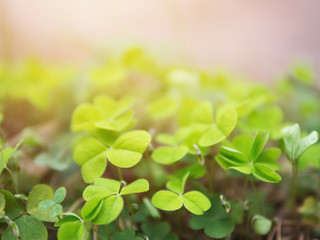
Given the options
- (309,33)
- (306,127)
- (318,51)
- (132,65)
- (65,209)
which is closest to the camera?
(65,209)

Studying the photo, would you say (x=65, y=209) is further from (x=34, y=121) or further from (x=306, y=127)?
(x=306, y=127)

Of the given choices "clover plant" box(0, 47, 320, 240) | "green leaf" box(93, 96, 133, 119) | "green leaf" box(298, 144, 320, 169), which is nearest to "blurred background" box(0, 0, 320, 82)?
"clover plant" box(0, 47, 320, 240)

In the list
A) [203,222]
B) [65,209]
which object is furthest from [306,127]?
[65,209]

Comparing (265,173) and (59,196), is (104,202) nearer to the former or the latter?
(59,196)

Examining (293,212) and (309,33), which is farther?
(309,33)

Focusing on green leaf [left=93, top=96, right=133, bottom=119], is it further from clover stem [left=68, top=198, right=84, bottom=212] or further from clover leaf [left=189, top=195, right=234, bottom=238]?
clover leaf [left=189, top=195, right=234, bottom=238]

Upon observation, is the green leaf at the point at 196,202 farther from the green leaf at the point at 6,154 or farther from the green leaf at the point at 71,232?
the green leaf at the point at 6,154
